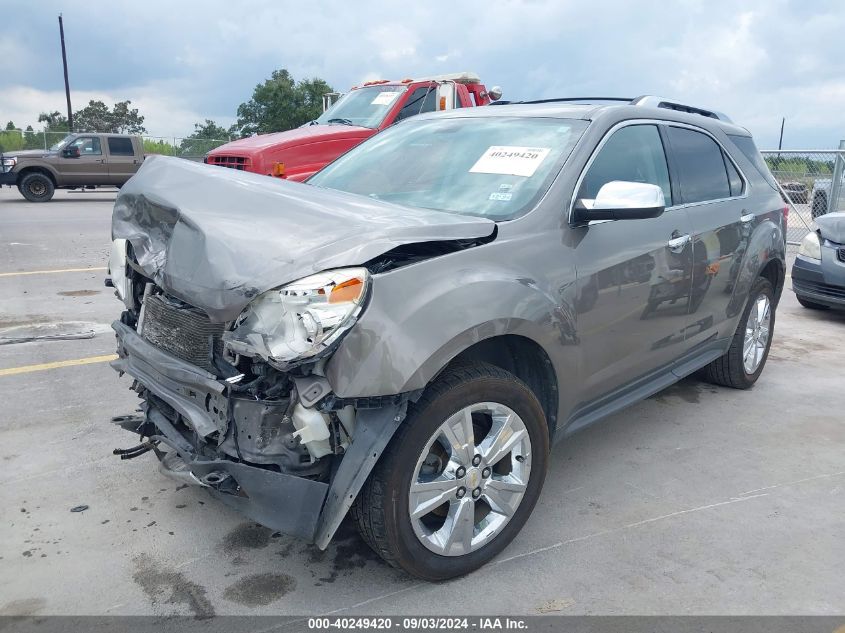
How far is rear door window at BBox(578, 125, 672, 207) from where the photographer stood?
338 cm

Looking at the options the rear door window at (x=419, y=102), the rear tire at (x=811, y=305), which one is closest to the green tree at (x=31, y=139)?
the rear door window at (x=419, y=102)

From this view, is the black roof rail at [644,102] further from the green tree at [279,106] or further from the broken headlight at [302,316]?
the green tree at [279,106]

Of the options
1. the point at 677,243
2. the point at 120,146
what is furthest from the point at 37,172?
the point at 677,243

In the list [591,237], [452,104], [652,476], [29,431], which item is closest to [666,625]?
[652,476]

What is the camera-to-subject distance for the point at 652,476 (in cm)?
373

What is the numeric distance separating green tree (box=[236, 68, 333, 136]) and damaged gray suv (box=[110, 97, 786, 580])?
49.7 m

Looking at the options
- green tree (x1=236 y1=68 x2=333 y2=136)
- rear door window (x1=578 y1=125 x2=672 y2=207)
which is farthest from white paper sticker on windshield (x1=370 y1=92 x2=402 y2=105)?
green tree (x1=236 y1=68 x2=333 y2=136)

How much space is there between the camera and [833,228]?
7.27m

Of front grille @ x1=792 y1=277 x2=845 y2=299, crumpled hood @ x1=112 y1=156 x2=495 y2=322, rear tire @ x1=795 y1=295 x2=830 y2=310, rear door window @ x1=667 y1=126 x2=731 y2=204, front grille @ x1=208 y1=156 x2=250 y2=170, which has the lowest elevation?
rear tire @ x1=795 y1=295 x2=830 y2=310

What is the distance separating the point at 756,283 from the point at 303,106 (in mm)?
50368

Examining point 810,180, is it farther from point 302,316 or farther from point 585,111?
point 302,316

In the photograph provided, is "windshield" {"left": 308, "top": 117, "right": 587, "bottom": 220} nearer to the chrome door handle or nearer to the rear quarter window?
the chrome door handle

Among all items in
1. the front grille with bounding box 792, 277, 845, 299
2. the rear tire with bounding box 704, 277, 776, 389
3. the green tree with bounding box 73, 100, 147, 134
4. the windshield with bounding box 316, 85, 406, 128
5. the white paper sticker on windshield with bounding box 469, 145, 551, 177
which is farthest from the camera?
the green tree with bounding box 73, 100, 147, 134

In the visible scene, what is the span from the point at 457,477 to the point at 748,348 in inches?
123
